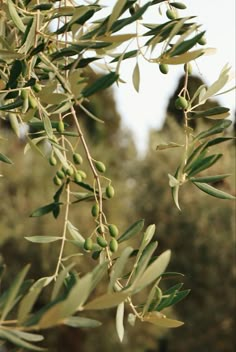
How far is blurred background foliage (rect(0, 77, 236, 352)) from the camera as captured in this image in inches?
462

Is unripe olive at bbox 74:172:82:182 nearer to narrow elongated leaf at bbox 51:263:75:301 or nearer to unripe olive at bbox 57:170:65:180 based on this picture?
unripe olive at bbox 57:170:65:180

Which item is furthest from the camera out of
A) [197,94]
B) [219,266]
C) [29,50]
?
[219,266]

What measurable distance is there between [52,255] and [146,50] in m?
11.3

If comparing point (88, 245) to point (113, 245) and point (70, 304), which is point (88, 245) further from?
point (70, 304)

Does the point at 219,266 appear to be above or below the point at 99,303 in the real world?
below

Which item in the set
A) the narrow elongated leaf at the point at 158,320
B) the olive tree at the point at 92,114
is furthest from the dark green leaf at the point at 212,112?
the narrow elongated leaf at the point at 158,320

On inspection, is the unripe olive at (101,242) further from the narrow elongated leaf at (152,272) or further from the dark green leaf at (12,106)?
the narrow elongated leaf at (152,272)

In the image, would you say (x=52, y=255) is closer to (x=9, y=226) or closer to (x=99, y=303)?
(x=9, y=226)

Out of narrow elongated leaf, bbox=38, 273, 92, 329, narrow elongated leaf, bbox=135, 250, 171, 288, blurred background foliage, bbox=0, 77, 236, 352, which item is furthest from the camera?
blurred background foliage, bbox=0, 77, 236, 352

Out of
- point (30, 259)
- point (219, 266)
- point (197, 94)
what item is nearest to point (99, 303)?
point (197, 94)

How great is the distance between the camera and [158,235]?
1211 centimetres

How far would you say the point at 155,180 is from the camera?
40.1 feet

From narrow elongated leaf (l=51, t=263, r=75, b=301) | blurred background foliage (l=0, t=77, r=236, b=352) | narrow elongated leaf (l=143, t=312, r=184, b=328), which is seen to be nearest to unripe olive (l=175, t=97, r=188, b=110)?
narrow elongated leaf (l=143, t=312, r=184, b=328)

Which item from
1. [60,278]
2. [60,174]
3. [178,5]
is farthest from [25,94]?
[60,278]
